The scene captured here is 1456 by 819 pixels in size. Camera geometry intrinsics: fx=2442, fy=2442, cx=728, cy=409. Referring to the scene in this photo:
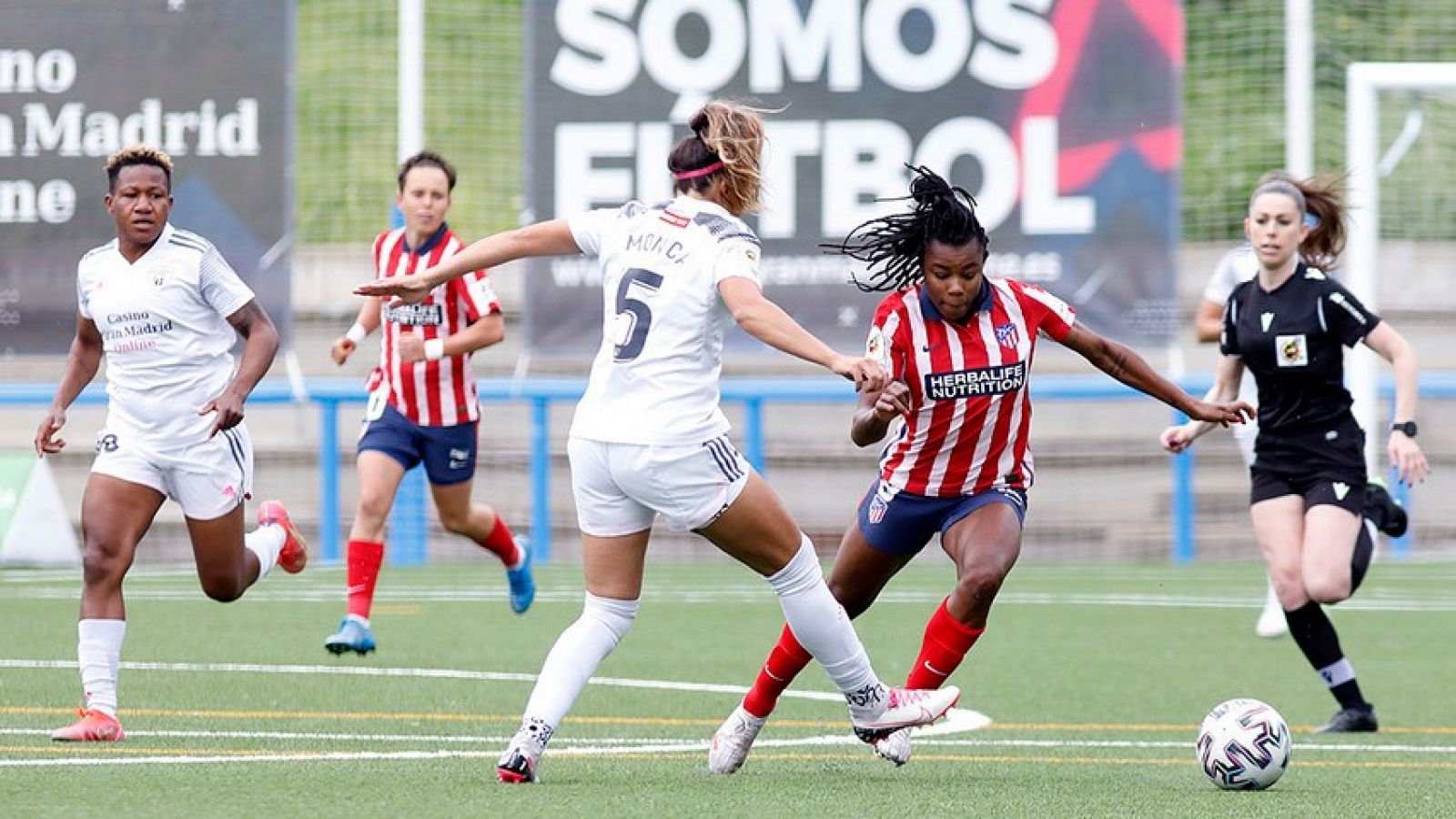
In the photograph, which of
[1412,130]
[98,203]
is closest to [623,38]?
[98,203]

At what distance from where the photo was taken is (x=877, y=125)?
18.8 m

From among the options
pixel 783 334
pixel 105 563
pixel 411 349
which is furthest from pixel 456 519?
pixel 783 334

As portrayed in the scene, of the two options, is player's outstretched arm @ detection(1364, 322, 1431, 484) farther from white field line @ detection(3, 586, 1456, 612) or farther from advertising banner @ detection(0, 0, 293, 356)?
advertising banner @ detection(0, 0, 293, 356)

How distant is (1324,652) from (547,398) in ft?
33.7

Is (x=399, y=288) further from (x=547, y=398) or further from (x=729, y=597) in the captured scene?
(x=547, y=398)

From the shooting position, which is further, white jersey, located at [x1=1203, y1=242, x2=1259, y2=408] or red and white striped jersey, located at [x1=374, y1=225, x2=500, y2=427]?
white jersey, located at [x1=1203, y1=242, x2=1259, y2=408]

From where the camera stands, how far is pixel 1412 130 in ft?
51.8

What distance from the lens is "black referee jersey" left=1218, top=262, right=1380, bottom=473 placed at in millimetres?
9039

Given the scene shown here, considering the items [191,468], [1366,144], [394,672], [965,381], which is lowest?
[394,672]

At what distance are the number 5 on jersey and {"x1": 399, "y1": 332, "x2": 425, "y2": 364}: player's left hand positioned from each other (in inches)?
161

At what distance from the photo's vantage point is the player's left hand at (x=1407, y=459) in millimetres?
8539

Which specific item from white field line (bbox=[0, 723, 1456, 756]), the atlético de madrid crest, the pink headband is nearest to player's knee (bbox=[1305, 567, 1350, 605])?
white field line (bbox=[0, 723, 1456, 756])

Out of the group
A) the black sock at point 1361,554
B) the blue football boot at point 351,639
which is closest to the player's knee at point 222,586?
the blue football boot at point 351,639

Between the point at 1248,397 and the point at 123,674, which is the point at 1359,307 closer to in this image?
the point at 1248,397
